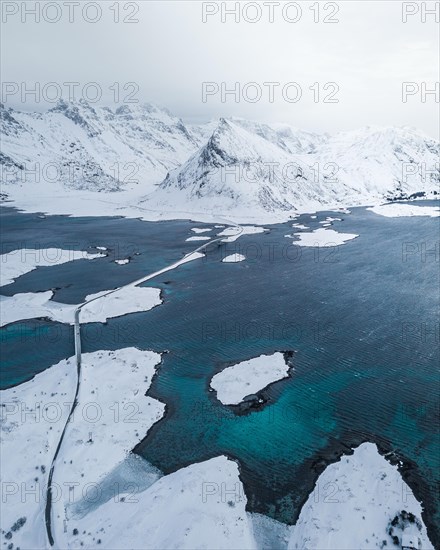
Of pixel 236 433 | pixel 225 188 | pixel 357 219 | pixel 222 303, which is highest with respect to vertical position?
pixel 225 188

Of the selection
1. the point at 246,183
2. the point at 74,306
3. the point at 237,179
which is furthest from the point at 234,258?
the point at 237,179

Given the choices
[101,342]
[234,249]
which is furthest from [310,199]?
[101,342]

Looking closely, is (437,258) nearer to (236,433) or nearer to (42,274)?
(236,433)

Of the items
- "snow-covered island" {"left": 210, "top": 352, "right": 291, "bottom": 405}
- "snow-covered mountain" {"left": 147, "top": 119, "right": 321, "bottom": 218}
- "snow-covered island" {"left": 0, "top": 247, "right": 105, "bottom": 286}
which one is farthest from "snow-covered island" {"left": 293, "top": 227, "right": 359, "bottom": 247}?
"snow-covered island" {"left": 210, "top": 352, "right": 291, "bottom": 405}

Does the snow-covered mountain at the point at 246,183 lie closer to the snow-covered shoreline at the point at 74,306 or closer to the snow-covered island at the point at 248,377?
the snow-covered shoreline at the point at 74,306

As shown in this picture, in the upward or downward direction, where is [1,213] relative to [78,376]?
upward

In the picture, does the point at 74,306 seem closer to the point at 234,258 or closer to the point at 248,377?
the point at 248,377

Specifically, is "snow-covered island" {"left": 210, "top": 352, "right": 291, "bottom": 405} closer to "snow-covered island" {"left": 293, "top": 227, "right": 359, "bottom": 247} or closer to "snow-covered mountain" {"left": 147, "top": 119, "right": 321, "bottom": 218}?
"snow-covered island" {"left": 293, "top": 227, "right": 359, "bottom": 247}
